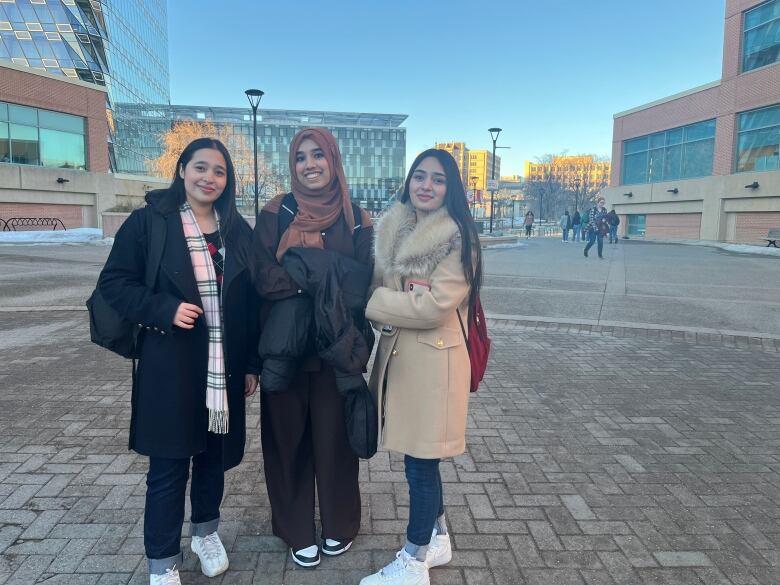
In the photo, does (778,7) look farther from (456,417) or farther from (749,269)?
(456,417)

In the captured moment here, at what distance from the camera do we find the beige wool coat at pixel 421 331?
91.4 inches

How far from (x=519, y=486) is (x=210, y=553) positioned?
1.86 metres

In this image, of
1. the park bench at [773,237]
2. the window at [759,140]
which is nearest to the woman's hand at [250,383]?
the park bench at [773,237]

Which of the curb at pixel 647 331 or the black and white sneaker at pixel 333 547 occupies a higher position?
the curb at pixel 647 331

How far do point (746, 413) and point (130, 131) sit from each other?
62.2m

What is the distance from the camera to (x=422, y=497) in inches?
97.3

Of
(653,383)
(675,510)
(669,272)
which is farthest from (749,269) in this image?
(675,510)

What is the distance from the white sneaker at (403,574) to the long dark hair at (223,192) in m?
1.63

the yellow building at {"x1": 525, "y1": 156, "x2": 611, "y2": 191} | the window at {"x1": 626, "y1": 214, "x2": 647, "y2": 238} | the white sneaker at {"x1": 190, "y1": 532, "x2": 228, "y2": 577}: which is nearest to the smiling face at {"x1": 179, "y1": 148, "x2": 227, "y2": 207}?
the white sneaker at {"x1": 190, "y1": 532, "x2": 228, "y2": 577}

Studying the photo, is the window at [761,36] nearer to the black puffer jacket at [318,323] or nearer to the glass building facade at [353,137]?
the black puffer jacket at [318,323]

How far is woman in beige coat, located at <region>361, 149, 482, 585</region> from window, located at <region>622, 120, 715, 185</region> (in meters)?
35.7

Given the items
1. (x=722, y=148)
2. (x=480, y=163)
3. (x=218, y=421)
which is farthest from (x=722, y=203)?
(x=480, y=163)

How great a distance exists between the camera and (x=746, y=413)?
478 cm

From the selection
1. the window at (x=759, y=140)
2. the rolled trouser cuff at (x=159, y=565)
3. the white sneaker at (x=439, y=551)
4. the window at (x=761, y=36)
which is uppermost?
the window at (x=761, y=36)
